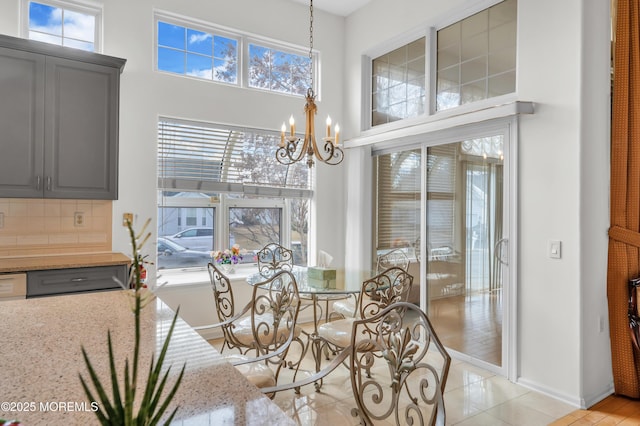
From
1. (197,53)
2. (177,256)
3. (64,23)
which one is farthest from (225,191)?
(64,23)

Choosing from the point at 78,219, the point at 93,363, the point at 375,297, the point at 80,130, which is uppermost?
the point at 80,130

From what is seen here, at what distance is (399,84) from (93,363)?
14.0ft

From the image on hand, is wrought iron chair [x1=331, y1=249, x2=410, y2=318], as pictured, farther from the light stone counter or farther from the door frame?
the light stone counter

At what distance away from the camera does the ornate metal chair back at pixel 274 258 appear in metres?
4.32

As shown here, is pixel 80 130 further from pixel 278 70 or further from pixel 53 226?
pixel 278 70

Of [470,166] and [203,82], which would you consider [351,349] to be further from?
[203,82]

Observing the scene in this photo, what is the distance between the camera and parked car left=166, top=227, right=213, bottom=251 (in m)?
4.29

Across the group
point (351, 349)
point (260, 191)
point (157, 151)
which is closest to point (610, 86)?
point (351, 349)

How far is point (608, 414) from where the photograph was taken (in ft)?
8.97

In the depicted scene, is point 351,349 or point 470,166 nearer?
point 351,349

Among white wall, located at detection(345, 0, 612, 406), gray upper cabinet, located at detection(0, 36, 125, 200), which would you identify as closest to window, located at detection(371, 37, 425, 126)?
white wall, located at detection(345, 0, 612, 406)

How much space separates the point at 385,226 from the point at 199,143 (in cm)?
233

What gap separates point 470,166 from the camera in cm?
371

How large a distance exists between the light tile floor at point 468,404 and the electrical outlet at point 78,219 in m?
2.41
